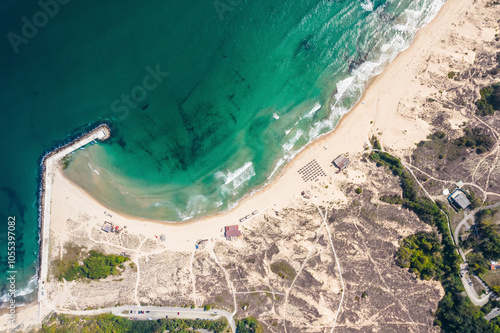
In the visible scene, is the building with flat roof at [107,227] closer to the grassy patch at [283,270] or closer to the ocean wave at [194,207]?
the ocean wave at [194,207]

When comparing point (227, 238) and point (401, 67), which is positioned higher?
point (401, 67)

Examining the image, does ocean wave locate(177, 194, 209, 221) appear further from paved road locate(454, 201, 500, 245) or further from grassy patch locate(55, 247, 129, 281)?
paved road locate(454, 201, 500, 245)

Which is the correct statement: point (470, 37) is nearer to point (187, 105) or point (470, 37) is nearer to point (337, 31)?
point (337, 31)

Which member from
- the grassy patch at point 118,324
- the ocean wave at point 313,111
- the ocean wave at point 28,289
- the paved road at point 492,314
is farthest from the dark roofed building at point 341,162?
the ocean wave at point 28,289

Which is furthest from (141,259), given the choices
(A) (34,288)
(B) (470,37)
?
(B) (470,37)

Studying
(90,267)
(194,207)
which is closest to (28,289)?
(90,267)

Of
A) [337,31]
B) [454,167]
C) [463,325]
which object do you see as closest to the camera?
[463,325]
